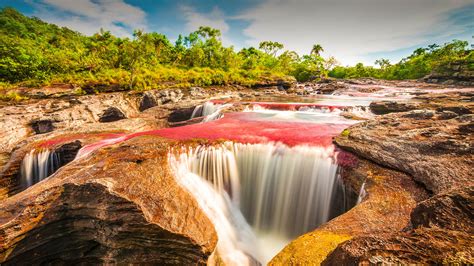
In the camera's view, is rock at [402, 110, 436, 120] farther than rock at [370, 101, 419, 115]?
No

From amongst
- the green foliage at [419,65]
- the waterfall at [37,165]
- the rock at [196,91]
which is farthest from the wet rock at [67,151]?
the green foliage at [419,65]

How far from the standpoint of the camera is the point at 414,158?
17.2 ft

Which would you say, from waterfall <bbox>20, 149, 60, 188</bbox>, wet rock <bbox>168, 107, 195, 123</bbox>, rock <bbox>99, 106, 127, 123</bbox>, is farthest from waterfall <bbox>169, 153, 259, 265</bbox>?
rock <bbox>99, 106, 127, 123</bbox>

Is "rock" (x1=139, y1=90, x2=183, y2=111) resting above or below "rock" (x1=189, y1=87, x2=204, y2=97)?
below

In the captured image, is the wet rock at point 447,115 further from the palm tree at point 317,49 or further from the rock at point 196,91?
the palm tree at point 317,49

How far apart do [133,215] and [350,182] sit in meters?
5.33

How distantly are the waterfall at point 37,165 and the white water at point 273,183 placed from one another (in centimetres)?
677

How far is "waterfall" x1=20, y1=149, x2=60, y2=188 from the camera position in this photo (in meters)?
9.19

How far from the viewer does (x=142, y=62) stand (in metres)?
31.1

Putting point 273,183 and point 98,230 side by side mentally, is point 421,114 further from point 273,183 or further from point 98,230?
point 98,230

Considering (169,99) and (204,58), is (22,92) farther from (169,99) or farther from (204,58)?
(204,58)

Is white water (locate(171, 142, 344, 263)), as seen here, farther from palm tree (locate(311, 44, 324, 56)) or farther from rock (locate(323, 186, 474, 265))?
palm tree (locate(311, 44, 324, 56))

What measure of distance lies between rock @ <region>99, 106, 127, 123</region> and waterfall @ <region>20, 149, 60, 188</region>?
8.07 metres

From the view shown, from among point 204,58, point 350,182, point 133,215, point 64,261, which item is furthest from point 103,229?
point 204,58
